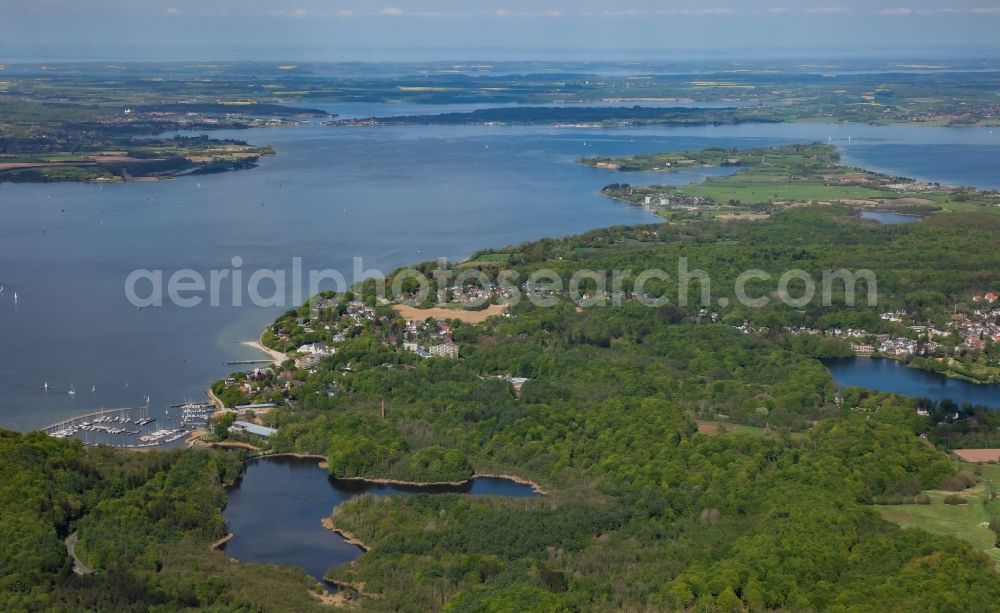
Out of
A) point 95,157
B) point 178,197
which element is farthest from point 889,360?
point 95,157

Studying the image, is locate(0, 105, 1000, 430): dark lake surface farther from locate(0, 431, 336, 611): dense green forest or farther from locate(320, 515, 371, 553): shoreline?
locate(320, 515, 371, 553): shoreline

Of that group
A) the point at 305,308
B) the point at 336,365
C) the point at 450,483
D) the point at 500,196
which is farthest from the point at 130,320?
the point at 500,196

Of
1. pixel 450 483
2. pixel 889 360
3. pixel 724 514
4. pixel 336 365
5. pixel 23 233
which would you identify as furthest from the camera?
pixel 23 233

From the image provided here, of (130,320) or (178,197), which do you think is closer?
(130,320)

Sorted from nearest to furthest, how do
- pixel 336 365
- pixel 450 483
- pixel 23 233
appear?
1. pixel 450 483
2. pixel 336 365
3. pixel 23 233

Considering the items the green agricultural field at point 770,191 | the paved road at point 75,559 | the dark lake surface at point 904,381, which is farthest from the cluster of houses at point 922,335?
the green agricultural field at point 770,191

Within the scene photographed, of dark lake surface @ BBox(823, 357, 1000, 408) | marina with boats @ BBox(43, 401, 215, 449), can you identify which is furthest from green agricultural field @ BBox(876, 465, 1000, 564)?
marina with boats @ BBox(43, 401, 215, 449)

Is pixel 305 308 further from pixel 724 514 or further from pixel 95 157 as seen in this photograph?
pixel 95 157
